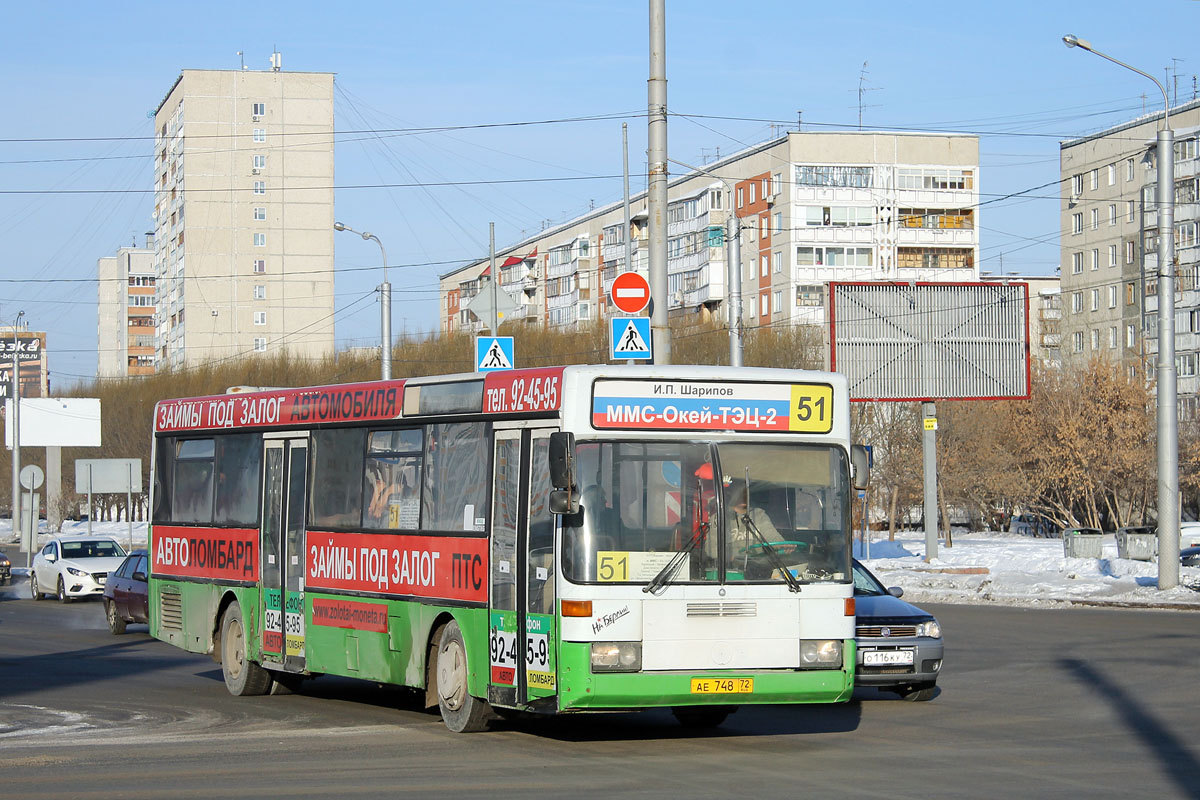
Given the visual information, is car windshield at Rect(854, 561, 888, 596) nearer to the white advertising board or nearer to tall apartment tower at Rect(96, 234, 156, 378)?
the white advertising board

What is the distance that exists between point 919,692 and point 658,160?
6845mm

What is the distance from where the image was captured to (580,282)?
109375 millimetres

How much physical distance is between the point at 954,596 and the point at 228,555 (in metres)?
18.9

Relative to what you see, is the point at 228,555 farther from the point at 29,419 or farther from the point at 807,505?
the point at 29,419

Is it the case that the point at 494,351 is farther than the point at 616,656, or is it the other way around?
the point at 494,351

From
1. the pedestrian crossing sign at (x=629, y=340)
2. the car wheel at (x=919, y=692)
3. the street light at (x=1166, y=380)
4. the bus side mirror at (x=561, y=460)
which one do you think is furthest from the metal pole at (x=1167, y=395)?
the bus side mirror at (x=561, y=460)

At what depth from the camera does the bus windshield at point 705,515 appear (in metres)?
11.1

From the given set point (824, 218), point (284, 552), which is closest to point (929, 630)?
point (284, 552)

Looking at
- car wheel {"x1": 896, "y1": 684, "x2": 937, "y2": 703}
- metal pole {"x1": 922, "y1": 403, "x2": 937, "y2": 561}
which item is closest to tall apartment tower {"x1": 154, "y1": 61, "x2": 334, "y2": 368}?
metal pole {"x1": 922, "y1": 403, "x2": 937, "y2": 561}

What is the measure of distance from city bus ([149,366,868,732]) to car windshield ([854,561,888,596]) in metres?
2.76

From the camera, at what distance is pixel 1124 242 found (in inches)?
3740

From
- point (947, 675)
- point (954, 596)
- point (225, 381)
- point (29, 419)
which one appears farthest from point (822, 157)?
point (947, 675)

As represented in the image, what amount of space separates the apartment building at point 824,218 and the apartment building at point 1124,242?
900cm

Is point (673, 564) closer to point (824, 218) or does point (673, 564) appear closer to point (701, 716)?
point (701, 716)
